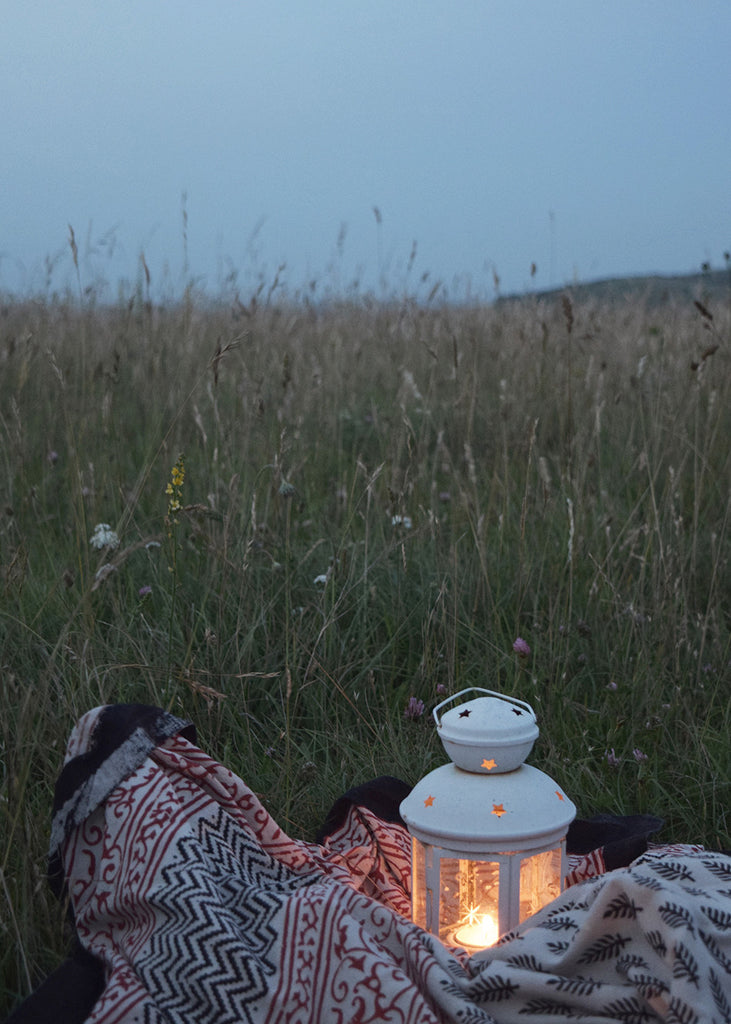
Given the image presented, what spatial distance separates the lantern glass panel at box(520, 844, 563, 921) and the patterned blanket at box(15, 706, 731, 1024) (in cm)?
7

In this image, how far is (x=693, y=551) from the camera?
2.69m

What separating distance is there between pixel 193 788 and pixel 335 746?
2.02ft

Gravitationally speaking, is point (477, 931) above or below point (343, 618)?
below

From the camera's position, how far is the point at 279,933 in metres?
1.45

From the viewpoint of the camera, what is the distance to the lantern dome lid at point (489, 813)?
155cm

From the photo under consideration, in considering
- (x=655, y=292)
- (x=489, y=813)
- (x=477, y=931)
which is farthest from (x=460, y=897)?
(x=655, y=292)

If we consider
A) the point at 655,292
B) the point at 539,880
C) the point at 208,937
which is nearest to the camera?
the point at 208,937

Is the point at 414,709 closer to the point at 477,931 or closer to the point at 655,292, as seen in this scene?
the point at 477,931

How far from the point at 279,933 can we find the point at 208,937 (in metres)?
0.11

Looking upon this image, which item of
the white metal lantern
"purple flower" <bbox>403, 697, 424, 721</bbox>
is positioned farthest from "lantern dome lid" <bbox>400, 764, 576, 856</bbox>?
"purple flower" <bbox>403, 697, 424, 721</bbox>

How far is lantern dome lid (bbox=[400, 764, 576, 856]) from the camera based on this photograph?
5.09 feet

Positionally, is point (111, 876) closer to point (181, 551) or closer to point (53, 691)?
point (53, 691)

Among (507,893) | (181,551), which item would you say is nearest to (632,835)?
(507,893)

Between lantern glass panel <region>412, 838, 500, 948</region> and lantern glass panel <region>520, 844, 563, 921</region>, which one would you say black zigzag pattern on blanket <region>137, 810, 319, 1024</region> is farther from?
lantern glass panel <region>520, 844, 563, 921</region>
